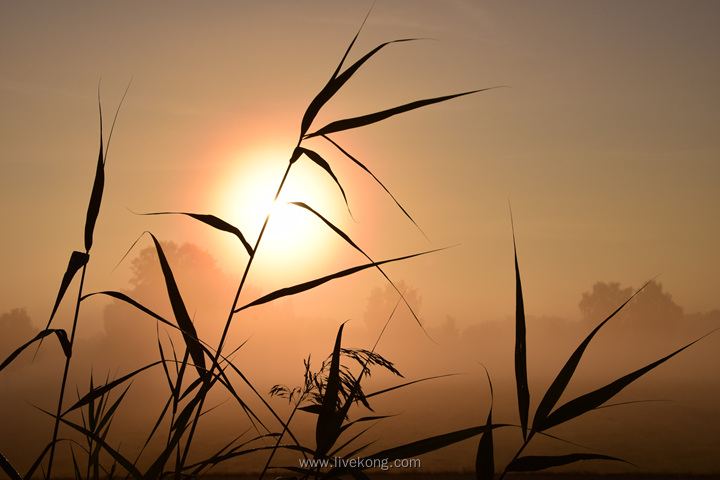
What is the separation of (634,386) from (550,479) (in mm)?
28232

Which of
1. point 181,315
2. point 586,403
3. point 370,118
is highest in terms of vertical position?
point 370,118

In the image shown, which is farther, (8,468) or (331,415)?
(331,415)

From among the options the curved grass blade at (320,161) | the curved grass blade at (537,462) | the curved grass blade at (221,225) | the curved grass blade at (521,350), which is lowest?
the curved grass blade at (537,462)

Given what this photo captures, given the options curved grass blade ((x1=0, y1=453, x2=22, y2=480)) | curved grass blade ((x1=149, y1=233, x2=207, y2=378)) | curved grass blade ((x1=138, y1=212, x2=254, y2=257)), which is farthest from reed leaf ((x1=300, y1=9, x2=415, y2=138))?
curved grass blade ((x1=0, y1=453, x2=22, y2=480))

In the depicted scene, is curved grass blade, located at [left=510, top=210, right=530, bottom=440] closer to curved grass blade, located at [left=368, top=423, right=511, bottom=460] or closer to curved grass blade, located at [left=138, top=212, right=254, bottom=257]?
curved grass blade, located at [left=368, top=423, right=511, bottom=460]

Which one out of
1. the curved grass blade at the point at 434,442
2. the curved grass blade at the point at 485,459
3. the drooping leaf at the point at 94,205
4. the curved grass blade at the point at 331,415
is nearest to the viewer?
the curved grass blade at the point at 434,442

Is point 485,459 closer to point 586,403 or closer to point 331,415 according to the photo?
point 586,403

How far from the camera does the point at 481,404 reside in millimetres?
39156

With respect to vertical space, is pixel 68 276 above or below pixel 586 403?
above

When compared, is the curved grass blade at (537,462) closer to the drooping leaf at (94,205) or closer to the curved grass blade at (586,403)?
the curved grass blade at (586,403)

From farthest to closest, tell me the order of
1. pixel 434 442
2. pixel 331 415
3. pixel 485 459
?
1. pixel 331 415
2. pixel 485 459
3. pixel 434 442

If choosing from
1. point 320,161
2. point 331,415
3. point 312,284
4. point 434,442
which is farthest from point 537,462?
point 320,161

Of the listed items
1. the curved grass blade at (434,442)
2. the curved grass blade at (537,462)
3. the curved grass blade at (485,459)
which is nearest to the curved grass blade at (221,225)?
the curved grass blade at (434,442)

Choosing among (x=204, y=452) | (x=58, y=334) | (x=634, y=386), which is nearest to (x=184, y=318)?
(x=58, y=334)
